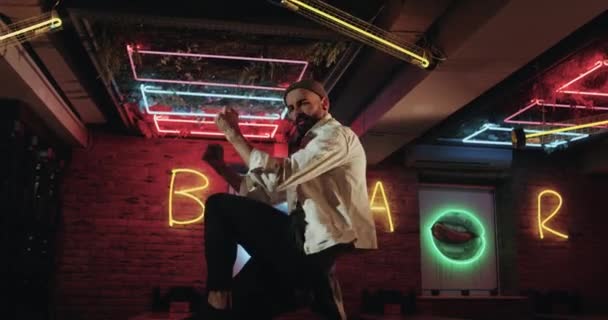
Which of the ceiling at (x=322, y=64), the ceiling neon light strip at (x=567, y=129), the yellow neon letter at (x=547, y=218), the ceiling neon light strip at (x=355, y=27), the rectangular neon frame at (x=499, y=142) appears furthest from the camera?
the yellow neon letter at (x=547, y=218)

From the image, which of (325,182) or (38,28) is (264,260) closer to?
(325,182)

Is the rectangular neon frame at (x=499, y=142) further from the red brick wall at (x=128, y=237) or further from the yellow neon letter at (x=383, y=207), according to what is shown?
the red brick wall at (x=128, y=237)

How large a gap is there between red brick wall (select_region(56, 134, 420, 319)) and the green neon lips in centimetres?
101

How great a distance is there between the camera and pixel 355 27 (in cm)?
354

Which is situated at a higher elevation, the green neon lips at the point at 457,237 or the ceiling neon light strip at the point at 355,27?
the ceiling neon light strip at the point at 355,27

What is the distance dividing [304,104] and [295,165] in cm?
29

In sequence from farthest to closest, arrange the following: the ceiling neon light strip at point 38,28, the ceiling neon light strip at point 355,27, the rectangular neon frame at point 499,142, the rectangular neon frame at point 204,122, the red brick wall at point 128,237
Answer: the red brick wall at point 128,237 < the rectangular neon frame at point 204,122 < the rectangular neon frame at point 499,142 < the ceiling neon light strip at point 38,28 < the ceiling neon light strip at point 355,27

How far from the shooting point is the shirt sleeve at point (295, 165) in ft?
5.31

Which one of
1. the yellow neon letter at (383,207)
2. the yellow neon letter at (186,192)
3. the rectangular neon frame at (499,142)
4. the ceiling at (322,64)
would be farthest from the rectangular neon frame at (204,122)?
the rectangular neon frame at (499,142)

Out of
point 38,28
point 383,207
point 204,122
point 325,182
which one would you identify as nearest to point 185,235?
point 204,122

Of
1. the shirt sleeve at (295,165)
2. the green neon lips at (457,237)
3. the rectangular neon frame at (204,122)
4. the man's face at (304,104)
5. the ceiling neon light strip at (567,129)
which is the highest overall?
the rectangular neon frame at (204,122)

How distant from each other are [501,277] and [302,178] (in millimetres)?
7329

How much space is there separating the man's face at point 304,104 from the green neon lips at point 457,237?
664cm

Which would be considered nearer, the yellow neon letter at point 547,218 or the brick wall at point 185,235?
the brick wall at point 185,235
